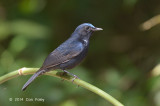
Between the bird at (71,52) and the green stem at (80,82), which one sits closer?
the green stem at (80,82)

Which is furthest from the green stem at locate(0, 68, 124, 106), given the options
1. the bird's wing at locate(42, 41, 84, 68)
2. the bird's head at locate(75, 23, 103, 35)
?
the bird's head at locate(75, 23, 103, 35)

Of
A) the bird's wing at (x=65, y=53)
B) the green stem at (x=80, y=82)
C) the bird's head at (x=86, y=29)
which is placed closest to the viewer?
the green stem at (x=80, y=82)

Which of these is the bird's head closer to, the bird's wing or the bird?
the bird

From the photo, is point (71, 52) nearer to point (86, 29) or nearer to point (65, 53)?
point (65, 53)

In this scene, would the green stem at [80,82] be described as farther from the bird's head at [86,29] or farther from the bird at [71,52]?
the bird's head at [86,29]

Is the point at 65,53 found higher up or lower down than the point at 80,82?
higher up

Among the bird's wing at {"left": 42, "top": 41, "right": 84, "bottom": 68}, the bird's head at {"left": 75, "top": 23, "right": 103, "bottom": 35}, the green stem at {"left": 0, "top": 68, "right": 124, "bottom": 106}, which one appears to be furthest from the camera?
the bird's head at {"left": 75, "top": 23, "right": 103, "bottom": 35}

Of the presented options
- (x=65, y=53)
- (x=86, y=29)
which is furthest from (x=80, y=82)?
(x=86, y=29)

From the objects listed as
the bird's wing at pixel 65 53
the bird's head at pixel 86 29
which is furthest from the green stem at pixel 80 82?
the bird's head at pixel 86 29
